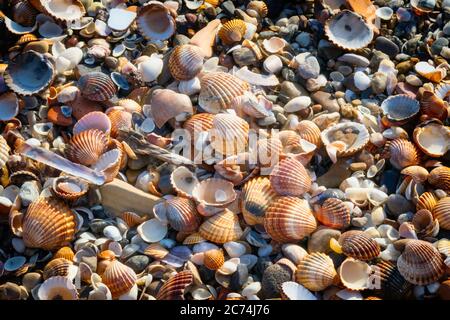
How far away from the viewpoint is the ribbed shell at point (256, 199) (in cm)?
322

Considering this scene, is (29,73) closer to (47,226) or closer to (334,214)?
(47,226)

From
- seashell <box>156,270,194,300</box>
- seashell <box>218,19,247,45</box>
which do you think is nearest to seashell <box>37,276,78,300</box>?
seashell <box>156,270,194,300</box>

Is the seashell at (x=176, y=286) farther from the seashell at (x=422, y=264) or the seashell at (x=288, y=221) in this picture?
the seashell at (x=422, y=264)

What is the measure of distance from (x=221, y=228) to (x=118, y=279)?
616 mm

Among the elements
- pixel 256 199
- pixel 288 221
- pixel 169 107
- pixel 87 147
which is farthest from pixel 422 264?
pixel 87 147

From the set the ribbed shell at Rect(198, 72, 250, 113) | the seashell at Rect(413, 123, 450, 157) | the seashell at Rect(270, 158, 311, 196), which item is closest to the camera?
the seashell at Rect(270, 158, 311, 196)

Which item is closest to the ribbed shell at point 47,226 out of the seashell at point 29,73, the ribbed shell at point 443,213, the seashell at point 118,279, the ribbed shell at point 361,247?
the seashell at point 118,279

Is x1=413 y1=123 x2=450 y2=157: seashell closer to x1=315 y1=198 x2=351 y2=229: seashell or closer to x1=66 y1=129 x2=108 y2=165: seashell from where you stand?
x1=315 y1=198 x2=351 y2=229: seashell

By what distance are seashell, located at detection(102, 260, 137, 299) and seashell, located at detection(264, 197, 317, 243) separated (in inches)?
30.8

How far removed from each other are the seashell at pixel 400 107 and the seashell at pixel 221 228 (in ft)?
4.11

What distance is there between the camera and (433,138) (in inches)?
141

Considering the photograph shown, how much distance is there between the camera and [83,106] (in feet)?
12.1

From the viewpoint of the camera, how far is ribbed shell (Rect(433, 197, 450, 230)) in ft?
10.4
